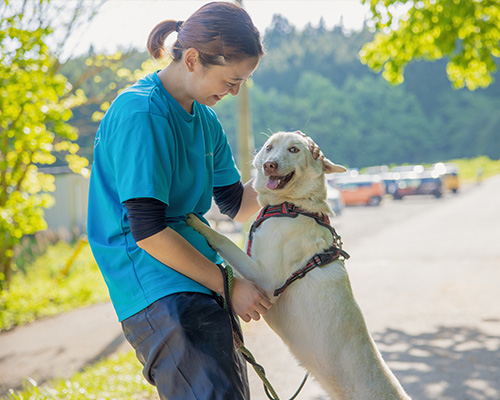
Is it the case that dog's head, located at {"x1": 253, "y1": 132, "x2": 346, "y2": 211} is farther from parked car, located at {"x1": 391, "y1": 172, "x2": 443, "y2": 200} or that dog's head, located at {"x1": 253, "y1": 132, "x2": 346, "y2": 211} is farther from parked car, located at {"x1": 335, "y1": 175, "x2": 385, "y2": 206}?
parked car, located at {"x1": 391, "y1": 172, "x2": 443, "y2": 200}

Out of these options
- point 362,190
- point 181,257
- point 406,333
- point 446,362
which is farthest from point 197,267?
point 362,190

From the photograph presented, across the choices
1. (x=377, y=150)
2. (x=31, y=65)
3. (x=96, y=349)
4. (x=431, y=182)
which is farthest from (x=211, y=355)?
(x=377, y=150)

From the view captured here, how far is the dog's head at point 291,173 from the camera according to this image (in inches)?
116

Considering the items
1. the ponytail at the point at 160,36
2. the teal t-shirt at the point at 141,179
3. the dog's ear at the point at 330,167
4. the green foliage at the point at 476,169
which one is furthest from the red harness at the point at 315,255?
the green foliage at the point at 476,169

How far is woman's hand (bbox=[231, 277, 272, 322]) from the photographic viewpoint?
84.2 inches

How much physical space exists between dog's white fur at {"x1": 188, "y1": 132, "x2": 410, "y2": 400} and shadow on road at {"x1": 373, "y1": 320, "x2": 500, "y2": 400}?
2.67 metres

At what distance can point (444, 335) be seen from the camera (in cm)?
677

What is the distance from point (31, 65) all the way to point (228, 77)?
6.74 metres

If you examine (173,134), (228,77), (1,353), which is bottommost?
(1,353)

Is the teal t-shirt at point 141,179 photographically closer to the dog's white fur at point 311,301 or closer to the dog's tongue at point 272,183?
the dog's white fur at point 311,301

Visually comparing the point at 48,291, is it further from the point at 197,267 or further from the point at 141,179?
the point at 141,179

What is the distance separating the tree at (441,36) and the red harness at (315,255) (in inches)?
251

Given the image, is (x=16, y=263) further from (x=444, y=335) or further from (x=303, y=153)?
(x=303, y=153)

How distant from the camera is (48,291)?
9.55 meters
